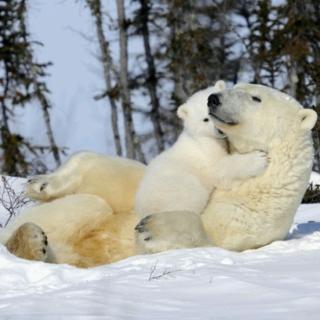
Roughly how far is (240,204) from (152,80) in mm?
18253

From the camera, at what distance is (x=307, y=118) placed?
16.9 ft

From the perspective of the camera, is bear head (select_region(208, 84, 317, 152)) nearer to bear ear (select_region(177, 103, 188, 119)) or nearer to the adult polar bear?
the adult polar bear

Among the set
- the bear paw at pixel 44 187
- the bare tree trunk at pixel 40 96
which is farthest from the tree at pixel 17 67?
the bear paw at pixel 44 187

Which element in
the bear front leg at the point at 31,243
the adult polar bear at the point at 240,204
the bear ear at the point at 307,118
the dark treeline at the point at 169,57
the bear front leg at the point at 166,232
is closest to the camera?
the bear front leg at the point at 31,243

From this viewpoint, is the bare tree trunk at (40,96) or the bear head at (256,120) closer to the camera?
the bear head at (256,120)

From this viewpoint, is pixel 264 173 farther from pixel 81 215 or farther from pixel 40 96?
pixel 40 96

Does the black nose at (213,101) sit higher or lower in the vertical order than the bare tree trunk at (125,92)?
higher

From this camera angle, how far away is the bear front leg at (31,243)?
15.2 feet

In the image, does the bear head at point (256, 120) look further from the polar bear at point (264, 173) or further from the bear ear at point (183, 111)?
the bear ear at point (183, 111)

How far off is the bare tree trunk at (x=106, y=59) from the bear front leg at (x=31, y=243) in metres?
15.4

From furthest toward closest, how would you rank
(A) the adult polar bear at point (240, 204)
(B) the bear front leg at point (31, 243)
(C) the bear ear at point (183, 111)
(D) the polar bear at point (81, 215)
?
(C) the bear ear at point (183, 111), (A) the adult polar bear at point (240, 204), (D) the polar bear at point (81, 215), (B) the bear front leg at point (31, 243)

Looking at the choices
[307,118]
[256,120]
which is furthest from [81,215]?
[307,118]

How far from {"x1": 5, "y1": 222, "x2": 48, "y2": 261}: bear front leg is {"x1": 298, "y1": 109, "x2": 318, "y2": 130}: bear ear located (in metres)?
1.78

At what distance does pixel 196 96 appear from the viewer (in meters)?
5.45
